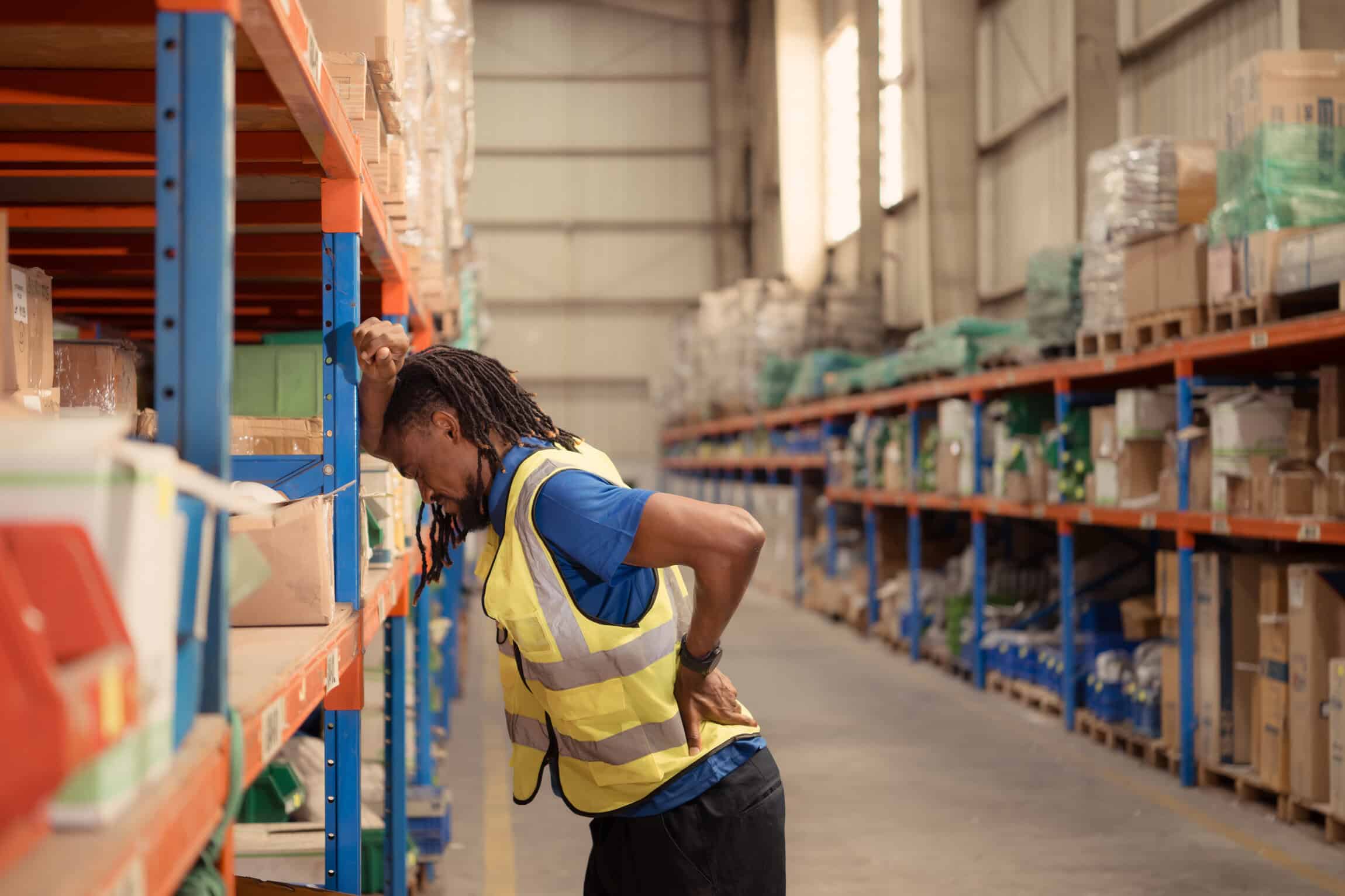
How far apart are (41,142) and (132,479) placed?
190cm

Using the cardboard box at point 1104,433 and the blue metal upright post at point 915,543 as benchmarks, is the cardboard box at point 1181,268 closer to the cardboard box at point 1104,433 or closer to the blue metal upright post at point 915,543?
the cardboard box at point 1104,433

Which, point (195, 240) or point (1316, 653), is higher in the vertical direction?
point (195, 240)

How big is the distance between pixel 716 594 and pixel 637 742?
0.35m

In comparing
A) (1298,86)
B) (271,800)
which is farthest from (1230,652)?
(271,800)

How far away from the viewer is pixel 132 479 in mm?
1100

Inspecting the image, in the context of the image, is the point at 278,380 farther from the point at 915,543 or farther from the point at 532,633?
the point at 915,543

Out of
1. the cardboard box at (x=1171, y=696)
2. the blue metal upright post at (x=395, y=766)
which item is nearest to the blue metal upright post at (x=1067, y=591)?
the cardboard box at (x=1171, y=696)

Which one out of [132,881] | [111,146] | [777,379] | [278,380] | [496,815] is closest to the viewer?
[132,881]

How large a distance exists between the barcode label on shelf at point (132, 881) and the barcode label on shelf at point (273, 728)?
478 millimetres

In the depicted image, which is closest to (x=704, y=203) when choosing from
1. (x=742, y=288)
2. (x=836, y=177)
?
(x=836, y=177)

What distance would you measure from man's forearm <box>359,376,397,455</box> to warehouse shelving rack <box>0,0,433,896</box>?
0.06m

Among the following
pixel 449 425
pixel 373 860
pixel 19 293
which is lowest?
pixel 373 860

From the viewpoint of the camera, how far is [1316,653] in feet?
17.7

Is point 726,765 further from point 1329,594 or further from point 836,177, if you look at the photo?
point 836,177
